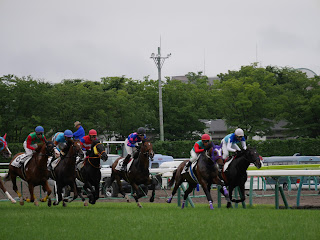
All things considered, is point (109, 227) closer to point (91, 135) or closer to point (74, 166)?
point (74, 166)

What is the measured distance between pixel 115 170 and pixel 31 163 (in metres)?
3.02

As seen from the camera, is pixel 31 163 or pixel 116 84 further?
pixel 116 84

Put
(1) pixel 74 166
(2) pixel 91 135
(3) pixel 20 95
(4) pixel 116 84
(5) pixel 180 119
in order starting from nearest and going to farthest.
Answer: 1. (1) pixel 74 166
2. (2) pixel 91 135
3. (3) pixel 20 95
4. (5) pixel 180 119
5. (4) pixel 116 84

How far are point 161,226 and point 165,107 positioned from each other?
42.7 m

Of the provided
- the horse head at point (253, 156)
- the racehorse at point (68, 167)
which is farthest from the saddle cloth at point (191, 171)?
the racehorse at point (68, 167)

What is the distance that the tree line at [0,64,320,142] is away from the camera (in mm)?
43344

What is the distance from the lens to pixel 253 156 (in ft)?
44.3

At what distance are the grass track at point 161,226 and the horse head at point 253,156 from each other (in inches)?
82.8

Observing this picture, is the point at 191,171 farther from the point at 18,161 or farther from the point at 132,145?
the point at 18,161

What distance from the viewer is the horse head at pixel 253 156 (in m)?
13.4

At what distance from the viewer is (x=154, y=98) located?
5256 centimetres

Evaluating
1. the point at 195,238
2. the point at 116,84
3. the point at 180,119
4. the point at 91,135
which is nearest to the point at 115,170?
the point at 91,135

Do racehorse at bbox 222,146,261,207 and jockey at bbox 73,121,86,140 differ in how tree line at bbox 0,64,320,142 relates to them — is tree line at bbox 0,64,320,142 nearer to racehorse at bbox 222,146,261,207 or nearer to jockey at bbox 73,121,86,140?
jockey at bbox 73,121,86,140

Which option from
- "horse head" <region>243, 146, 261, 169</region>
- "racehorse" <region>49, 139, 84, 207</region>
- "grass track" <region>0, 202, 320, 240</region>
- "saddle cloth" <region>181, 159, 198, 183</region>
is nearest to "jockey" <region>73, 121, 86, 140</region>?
"racehorse" <region>49, 139, 84, 207</region>
